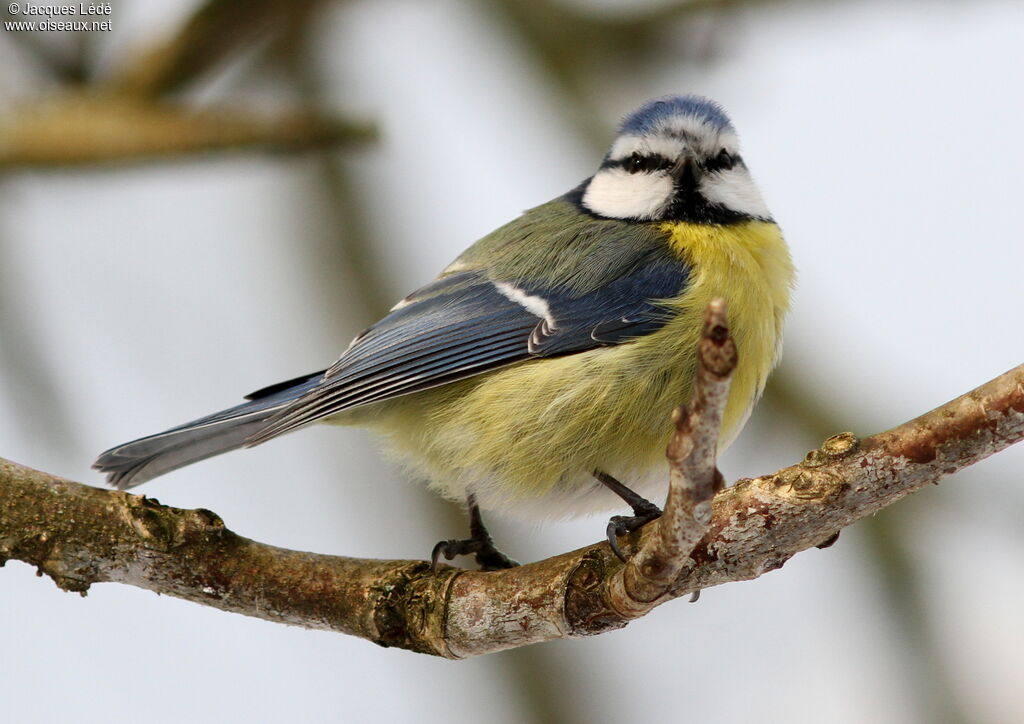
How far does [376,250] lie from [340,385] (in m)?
1.07

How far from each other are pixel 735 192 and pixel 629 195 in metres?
0.27

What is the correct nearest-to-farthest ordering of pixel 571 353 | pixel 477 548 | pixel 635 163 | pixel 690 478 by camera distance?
pixel 690 478, pixel 571 353, pixel 477 548, pixel 635 163

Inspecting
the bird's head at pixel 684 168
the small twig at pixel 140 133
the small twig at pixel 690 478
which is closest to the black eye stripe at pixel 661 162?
the bird's head at pixel 684 168

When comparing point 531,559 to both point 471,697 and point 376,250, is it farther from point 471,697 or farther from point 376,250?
point 376,250

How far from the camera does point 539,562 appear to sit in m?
2.11

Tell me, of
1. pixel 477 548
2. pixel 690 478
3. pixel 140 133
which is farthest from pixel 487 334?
pixel 140 133

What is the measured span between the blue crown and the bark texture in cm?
119

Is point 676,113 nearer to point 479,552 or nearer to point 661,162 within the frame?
point 661,162

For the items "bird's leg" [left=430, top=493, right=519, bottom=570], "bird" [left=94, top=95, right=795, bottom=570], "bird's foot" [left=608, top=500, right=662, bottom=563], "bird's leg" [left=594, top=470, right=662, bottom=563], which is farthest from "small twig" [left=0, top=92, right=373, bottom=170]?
"bird's foot" [left=608, top=500, right=662, bottom=563]

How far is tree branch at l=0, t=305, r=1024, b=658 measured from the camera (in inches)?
64.9

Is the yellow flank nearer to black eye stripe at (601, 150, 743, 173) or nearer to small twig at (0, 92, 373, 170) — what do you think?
black eye stripe at (601, 150, 743, 173)

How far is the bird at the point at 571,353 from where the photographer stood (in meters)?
2.40

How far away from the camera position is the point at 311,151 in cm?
299

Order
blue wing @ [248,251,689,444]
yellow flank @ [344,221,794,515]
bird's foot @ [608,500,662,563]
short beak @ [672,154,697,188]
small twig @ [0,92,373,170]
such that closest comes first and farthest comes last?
bird's foot @ [608,500,662,563]
yellow flank @ [344,221,794,515]
blue wing @ [248,251,689,444]
short beak @ [672,154,697,188]
small twig @ [0,92,373,170]
